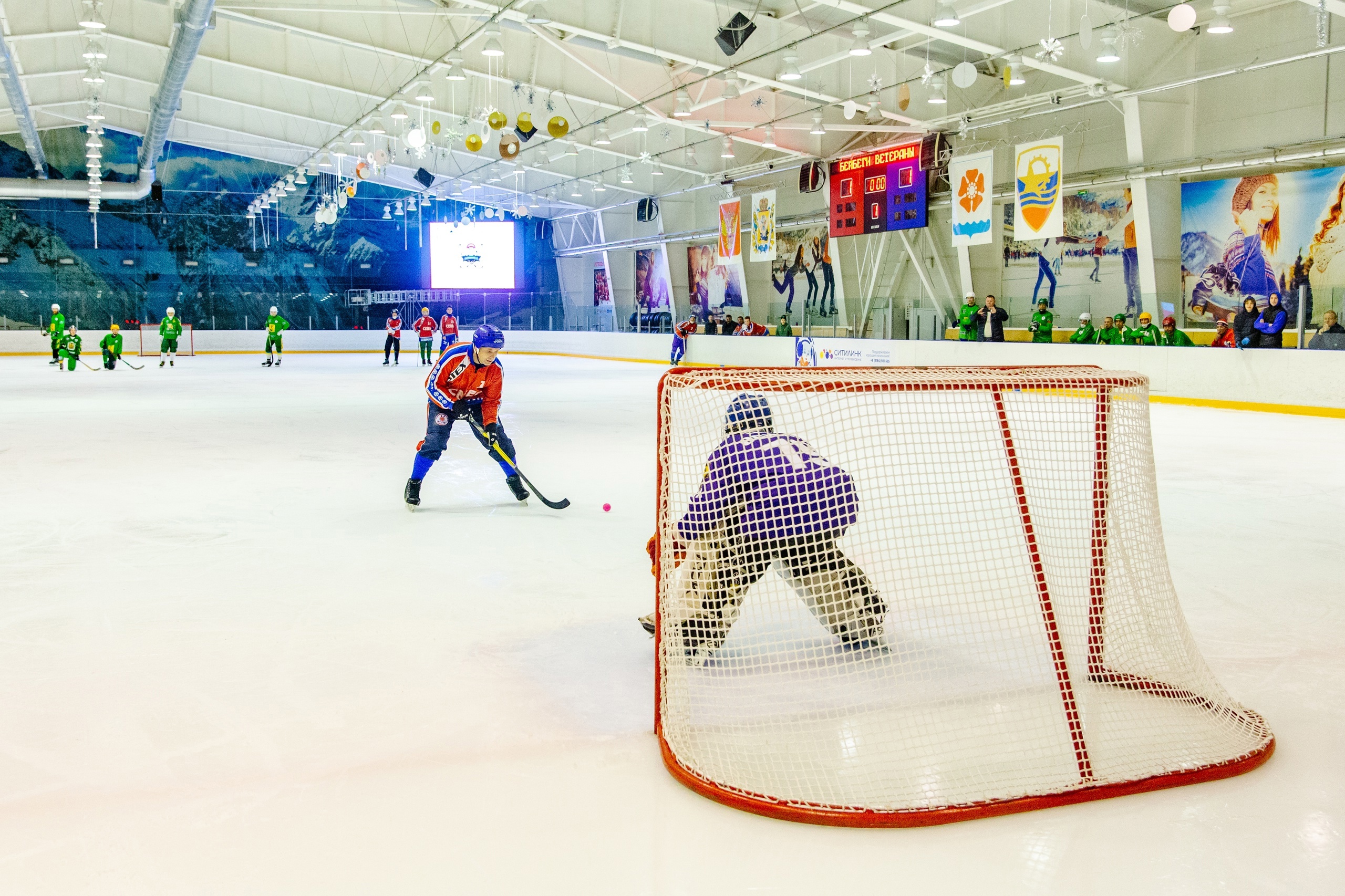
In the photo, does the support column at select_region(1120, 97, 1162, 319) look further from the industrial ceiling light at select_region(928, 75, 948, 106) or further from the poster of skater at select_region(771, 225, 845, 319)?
the poster of skater at select_region(771, 225, 845, 319)

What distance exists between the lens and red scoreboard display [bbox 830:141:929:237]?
17.6 m

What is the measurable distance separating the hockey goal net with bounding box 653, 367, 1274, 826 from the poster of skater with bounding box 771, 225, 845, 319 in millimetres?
18607

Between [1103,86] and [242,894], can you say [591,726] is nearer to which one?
[242,894]

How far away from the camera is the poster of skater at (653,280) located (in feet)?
95.1

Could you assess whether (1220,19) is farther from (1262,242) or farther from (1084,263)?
(1084,263)

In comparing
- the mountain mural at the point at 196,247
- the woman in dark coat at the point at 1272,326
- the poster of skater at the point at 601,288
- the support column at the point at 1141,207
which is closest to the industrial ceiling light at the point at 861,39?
the support column at the point at 1141,207

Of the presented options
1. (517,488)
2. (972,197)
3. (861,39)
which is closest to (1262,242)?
(972,197)

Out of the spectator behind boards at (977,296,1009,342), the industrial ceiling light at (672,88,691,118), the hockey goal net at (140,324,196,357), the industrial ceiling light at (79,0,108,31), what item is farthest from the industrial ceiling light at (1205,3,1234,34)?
the hockey goal net at (140,324,196,357)

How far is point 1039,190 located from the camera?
15.0m

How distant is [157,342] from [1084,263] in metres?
22.9

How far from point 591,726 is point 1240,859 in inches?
61.1

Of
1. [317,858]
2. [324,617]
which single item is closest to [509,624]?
[324,617]

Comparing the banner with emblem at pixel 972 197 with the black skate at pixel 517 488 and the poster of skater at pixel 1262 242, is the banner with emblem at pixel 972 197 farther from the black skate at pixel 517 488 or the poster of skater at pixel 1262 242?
the black skate at pixel 517 488

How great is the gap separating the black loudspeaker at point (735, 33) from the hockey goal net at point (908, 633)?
34.5ft
